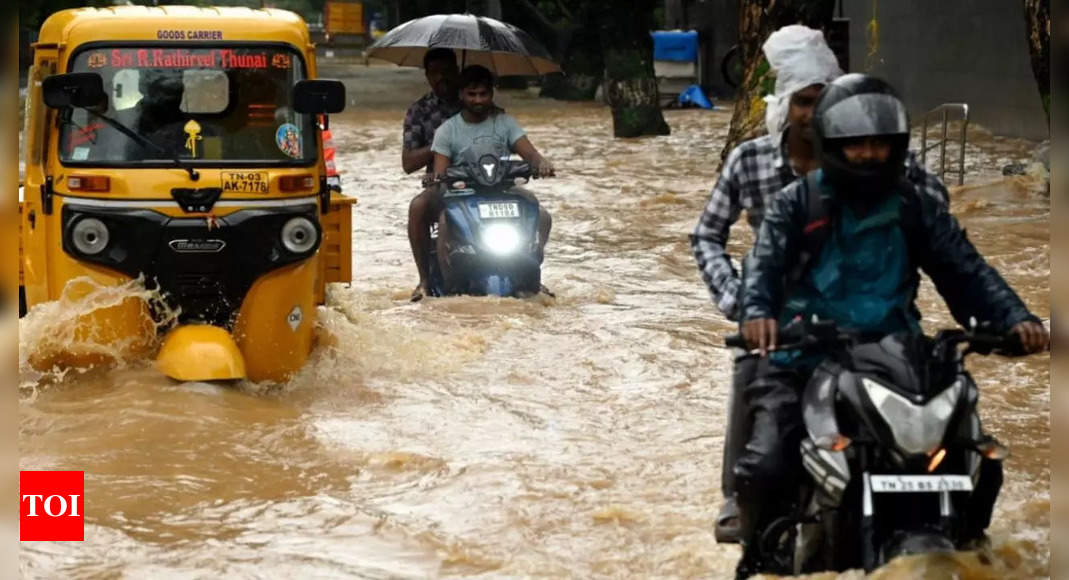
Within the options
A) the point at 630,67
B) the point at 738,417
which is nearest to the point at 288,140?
the point at 738,417

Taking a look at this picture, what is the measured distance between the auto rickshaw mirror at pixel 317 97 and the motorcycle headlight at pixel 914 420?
4498 mm

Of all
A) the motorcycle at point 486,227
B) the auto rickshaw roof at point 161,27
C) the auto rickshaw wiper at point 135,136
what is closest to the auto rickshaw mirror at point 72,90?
the auto rickshaw wiper at point 135,136

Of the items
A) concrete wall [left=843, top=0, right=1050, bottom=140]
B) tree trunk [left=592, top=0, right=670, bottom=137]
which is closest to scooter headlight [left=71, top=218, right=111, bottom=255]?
concrete wall [left=843, top=0, right=1050, bottom=140]

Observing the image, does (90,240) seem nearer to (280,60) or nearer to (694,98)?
(280,60)

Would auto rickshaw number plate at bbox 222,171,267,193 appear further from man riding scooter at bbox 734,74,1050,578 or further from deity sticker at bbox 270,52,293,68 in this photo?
man riding scooter at bbox 734,74,1050,578

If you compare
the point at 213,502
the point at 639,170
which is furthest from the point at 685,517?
the point at 639,170

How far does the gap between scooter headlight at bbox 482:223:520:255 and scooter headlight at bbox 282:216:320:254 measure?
8.87 feet

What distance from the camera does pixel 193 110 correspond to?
9109 millimetres

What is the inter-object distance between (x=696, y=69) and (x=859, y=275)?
3216cm

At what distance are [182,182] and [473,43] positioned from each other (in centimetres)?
447

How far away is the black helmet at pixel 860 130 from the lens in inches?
200

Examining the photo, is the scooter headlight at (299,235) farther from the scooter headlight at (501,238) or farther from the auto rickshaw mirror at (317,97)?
the scooter headlight at (501,238)

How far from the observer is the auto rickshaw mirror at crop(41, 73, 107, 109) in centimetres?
851

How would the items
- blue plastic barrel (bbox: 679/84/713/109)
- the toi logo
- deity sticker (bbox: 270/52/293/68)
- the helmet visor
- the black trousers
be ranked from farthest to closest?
blue plastic barrel (bbox: 679/84/713/109) < deity sticker (bbox: 270/52/293/68) < the toi logo < the black trousers < the helmet visor
